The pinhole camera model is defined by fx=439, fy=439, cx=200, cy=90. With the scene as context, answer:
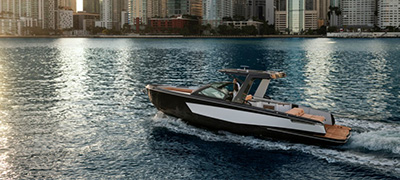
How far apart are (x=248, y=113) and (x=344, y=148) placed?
432 cm

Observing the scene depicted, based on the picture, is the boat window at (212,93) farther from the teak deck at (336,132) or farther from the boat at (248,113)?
the teak deck at (336,132)

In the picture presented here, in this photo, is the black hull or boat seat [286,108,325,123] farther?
boat seat [286,108,325,123]

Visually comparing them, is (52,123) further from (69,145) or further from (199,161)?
(199,161)

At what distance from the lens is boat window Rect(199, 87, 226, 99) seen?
20.8 m

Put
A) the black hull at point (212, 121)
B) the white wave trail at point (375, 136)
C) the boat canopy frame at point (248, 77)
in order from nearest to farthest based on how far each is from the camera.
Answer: the white wave trail at point (375, 136), the black hull at point (212, 121), the boat canopy frame at point (248, 77)

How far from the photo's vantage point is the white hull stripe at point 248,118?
61.0ft

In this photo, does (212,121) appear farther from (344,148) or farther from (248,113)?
(344,148)

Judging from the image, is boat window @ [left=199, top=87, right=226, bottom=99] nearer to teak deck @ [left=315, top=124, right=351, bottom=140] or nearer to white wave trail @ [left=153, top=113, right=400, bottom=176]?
white wave trail @ [left=153, top=113, right=400, bottom=176]

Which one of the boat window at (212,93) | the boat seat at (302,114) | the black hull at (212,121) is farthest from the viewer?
the boat window at (212,93)

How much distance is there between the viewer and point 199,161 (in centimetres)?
1742

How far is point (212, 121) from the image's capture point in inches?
818

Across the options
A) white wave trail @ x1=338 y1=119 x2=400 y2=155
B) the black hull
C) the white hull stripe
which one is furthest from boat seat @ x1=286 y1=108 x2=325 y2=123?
white wave trail @ x1=338 y1=119 x2=400 y2=155

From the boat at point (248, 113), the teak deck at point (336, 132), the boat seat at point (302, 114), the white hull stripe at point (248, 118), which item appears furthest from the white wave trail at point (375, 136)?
the white hull stripe at point (248, 118)

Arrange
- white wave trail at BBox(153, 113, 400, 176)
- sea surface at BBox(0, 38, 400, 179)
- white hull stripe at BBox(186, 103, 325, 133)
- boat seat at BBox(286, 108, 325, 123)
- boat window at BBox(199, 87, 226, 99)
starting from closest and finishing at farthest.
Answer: sea surface at BBox(0, 38, 400, 179)
white wave trail at BBox(153, 113, 400, 176)
white hull stripe at BBox(186, 103, 325, 133)
boat seat at BBox(286, 108, 325, 123)
boat window at BBox(199, 87, 226, 99)
